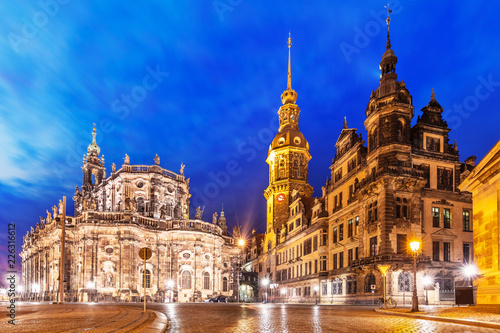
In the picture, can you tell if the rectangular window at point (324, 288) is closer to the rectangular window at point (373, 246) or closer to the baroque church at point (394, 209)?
the baroque church at point (394, 209)

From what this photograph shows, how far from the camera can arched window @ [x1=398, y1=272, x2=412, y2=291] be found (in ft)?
123

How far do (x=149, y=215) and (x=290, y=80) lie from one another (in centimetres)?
4513

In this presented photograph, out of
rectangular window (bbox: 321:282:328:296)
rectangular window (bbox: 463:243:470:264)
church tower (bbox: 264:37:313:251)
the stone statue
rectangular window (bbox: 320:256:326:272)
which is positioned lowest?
rectangular window (bbox: 321:282:328:296)

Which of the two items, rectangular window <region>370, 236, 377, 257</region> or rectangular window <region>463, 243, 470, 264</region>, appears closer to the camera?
rectangular window <region>370, 236, 377, 257</region>

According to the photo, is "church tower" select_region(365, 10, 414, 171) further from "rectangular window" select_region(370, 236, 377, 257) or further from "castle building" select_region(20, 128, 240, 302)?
"castle building" select_region(20, 128, 240, 302)

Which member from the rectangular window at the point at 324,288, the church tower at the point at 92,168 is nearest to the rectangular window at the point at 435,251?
the rectangular window at the point at 324,288

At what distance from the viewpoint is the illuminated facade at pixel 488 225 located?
1738 centimetres

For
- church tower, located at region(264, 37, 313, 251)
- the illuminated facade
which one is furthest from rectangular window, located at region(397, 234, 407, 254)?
church tower, located at region(264, 37, 313, 251)

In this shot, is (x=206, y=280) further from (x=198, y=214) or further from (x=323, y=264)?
(x=323, y=264)

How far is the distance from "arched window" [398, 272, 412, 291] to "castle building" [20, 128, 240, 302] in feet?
94.4

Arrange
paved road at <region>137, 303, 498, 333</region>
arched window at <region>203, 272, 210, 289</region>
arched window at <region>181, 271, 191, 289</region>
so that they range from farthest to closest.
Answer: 1. arched window at <region>203, 272, 210, 289</region>
2. arched window at <region>181, 271, 191, 289</region>
3. paved road at <region>137, 303, 498, 333</region>

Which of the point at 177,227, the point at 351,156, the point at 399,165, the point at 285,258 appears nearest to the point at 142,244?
the point at 177,227

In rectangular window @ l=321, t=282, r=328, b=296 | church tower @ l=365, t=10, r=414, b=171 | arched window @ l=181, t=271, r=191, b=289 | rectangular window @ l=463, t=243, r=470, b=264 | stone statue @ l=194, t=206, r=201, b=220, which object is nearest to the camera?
church tower @ l=365, t=10, r=414, b=171

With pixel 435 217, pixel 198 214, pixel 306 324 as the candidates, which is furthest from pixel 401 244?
pixel 198 214
